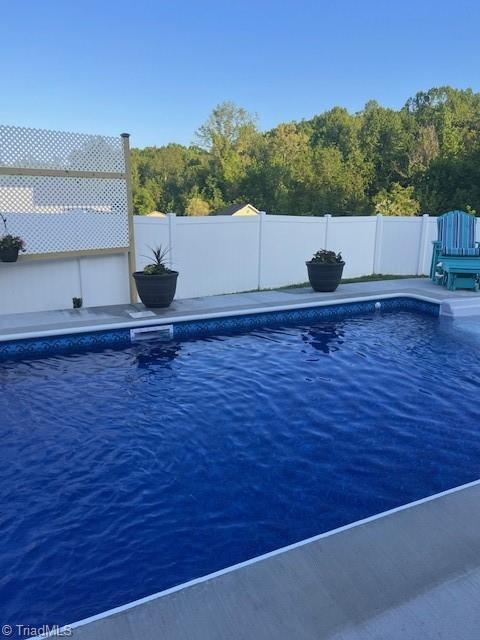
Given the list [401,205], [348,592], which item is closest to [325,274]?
[348,592]

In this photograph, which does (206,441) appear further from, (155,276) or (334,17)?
(334,17)

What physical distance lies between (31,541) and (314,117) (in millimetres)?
51691

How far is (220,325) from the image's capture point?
6.88 meters

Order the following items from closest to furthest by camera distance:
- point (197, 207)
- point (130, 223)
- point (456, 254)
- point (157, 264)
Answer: point (157, 264) → point (130, 223) → point (456, 254) → point (197, 207)

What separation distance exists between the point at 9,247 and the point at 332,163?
70.7 feet

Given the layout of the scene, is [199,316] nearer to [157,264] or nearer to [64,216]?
[157,264]

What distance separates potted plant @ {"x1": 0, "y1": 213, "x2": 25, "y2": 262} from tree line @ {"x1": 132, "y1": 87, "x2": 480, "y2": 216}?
1366 centimetres

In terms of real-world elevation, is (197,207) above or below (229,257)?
above

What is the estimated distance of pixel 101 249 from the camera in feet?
23.8

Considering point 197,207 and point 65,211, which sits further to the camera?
point 197,207

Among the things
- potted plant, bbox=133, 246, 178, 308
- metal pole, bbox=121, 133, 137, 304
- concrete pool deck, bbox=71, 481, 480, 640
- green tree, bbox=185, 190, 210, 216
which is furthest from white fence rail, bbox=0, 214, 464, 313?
green tree, bbox=185, 190, 210, 216

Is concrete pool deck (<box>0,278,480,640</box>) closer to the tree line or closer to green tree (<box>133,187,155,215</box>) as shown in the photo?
the tree line

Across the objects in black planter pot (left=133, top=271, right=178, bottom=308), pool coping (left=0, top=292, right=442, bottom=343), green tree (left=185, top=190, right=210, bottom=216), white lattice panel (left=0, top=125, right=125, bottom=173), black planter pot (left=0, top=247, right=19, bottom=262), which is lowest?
pool coping (left=0, top=292, right=442, bottom=343)

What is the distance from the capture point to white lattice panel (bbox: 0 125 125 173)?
20.8 ft
